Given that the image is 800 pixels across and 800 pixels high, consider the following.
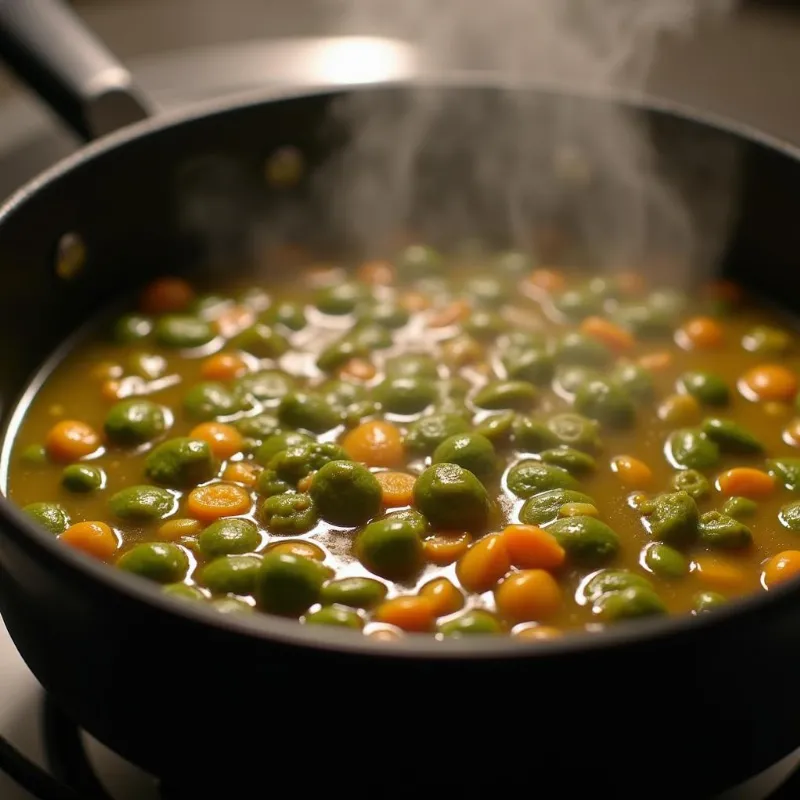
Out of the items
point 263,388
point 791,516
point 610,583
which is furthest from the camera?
point 263,388

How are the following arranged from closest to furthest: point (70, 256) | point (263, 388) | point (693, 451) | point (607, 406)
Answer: point (693, 451), point (607, 406), point (263, 388), point (70, 256)

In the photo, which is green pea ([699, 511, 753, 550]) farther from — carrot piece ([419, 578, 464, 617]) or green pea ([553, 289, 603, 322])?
green pea ([553, 289, 603, 322])

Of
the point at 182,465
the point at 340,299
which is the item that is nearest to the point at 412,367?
the point at 340,299

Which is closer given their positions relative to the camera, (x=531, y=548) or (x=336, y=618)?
(x=336, y=618)

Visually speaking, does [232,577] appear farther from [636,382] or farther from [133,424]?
[636,382]

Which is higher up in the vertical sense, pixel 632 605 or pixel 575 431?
pixel 575 431

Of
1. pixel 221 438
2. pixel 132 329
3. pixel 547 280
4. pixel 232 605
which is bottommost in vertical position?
pixel 232 605

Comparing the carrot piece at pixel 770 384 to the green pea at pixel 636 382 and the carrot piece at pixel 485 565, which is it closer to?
the green pea at pixel 636 382
